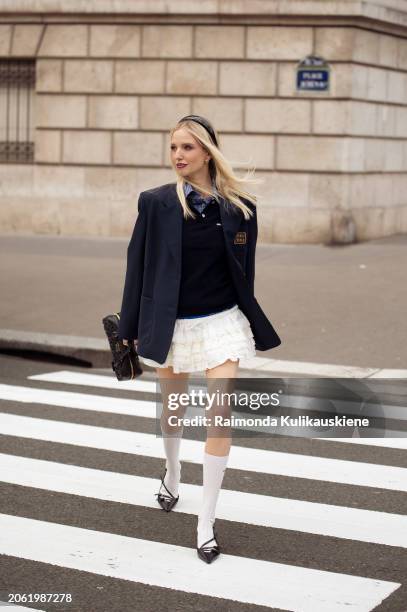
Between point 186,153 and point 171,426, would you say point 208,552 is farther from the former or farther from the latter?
point 186,153

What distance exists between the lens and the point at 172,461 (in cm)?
582

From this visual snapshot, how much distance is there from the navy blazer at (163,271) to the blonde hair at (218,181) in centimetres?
3

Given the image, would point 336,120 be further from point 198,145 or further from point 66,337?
point 198,145

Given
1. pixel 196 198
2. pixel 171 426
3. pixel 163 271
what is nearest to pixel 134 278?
pixel 163 271

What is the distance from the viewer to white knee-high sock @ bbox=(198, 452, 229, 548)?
5.19 meters

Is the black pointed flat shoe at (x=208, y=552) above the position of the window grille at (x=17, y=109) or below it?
below

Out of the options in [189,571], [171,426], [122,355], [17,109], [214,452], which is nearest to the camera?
[189,571]

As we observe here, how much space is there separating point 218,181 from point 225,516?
1.63 metres

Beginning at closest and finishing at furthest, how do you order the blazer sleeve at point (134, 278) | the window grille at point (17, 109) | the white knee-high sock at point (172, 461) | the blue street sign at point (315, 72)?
the blazer sleeve at point (134, 278)
the white knee-high sock at point (172, 461)
the blue street sign at point (315, 72)
the window grille at point (17, 109)

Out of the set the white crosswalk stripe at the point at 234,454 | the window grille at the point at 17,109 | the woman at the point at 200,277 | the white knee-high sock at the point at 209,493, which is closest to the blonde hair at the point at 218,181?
the woman at the point at 200,277

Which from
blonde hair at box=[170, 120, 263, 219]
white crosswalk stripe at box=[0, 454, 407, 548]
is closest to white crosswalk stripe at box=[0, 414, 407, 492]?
white crosswalk stripe at box=[0, 454, 407, 548]

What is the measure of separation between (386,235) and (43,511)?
43.7 feet

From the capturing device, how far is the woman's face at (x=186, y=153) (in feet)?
17.5

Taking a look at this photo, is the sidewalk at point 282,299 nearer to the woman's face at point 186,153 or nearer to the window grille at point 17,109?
the window grille at point 17,109
